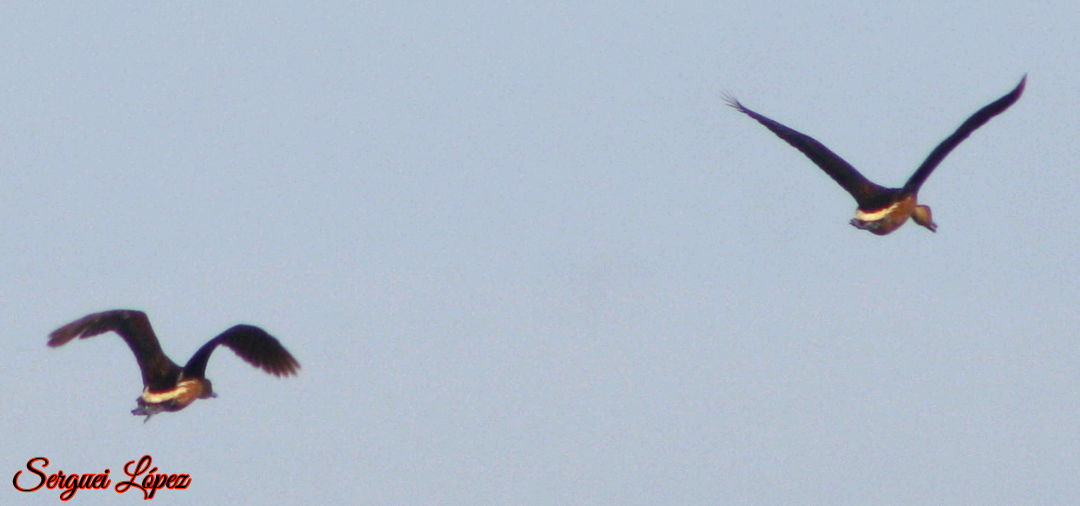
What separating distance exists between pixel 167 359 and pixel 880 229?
295 inches

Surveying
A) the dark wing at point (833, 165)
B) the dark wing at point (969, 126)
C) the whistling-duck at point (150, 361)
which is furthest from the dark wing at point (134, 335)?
the dark wing at point (969, 126)

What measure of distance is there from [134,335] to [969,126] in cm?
867

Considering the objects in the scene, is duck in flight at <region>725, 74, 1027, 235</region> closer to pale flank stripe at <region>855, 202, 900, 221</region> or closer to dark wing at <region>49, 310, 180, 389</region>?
pale flank stripe at <region>855, 202, 900, 221</region>

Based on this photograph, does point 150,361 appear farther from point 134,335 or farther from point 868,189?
point 868,189

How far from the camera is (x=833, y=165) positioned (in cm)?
1828

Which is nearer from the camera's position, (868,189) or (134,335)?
(868,189)

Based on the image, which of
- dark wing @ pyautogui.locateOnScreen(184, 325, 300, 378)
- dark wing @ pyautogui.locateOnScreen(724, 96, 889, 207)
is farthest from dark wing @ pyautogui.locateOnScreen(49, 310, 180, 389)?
dark wing @ pyautogui.locateOnScreen(724, 96, 889, 207)

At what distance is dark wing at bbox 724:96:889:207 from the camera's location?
18.2 metres

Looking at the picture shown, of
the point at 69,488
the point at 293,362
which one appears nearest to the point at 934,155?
the point at 293,362

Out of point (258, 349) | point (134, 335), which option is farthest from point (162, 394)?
point (258, 349)

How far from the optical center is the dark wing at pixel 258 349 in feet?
65.6

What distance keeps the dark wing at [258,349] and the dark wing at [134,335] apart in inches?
19.4

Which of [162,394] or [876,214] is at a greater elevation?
[876,214]

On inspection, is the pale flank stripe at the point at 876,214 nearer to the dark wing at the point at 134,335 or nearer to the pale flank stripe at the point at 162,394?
the pale flank stripe at the point at 162,394
